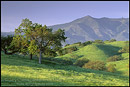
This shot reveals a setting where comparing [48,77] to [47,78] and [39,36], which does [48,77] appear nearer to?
[47,78]

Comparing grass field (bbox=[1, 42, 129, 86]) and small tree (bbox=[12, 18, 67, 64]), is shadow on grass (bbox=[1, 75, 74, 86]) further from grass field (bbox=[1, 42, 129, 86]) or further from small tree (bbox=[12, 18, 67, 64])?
small tree (bbox=[12, 18, 67, 64])

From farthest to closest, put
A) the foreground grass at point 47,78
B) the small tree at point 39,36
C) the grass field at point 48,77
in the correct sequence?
1. the small tree at point 39,36
2. the grass field at point 48,77
3. the foreground grass at point 47,78

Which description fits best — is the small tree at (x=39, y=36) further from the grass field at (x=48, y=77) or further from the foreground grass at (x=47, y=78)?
the foreground grass at (x=47, y=78)

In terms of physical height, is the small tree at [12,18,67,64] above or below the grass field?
above

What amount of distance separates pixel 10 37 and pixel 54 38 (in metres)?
25.6

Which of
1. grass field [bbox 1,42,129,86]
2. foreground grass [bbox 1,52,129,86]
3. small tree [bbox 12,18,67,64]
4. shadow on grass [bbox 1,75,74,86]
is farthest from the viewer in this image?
small tree [bbox 12,18,67,64]

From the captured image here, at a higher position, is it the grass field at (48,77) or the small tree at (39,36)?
the small tree at (39,36)

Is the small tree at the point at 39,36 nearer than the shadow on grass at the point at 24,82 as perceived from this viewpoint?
No

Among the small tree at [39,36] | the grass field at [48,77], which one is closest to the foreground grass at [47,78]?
the grass field at [48,77]

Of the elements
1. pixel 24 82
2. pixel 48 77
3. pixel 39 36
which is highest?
pixel 39 36

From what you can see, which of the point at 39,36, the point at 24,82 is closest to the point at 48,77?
the point at 24,82

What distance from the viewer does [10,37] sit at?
76.5 metres

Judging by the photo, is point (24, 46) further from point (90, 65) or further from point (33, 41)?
point (90, 65)

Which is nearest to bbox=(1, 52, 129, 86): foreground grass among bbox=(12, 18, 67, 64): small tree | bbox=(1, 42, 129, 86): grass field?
bbox=(1, 42, 129, 86): grass field
